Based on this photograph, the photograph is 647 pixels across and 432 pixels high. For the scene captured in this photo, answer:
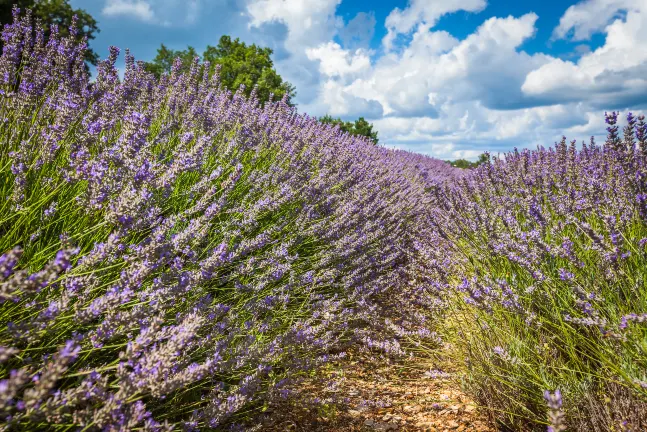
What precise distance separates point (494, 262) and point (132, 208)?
2.73m

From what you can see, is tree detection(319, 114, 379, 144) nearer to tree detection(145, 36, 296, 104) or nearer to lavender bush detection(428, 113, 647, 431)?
tree detection(145, 36, 296, 104)

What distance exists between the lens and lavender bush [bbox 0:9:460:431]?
1.27 meters

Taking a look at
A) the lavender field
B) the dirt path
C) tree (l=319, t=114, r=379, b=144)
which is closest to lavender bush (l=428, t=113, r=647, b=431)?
the lavender field

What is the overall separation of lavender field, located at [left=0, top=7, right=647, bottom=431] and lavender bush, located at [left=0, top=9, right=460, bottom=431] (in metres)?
0.01

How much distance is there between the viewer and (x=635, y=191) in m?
2.23

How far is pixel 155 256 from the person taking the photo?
59.1 inches

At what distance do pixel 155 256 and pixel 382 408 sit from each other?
1.97m

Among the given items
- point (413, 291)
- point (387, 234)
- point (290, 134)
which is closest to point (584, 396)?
point (413, 291)

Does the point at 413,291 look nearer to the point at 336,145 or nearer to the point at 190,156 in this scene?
the point at 336,145

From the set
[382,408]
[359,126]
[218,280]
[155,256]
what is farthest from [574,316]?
[359,126]

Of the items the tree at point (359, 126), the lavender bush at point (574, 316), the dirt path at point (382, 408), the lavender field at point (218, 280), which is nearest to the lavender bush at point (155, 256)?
the lavender field at point (218, 280)

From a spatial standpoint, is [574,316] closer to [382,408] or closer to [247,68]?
[382,408]

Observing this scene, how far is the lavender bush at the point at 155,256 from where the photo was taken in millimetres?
1268

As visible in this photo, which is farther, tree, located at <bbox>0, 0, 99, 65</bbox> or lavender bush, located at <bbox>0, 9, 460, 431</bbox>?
tree, located at <bbox>0, 0, 99, 65</bbox>
